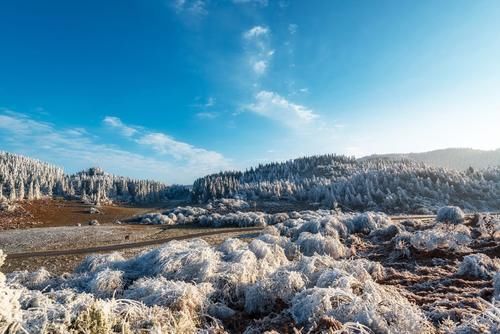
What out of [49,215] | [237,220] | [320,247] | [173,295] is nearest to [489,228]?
[320,247]

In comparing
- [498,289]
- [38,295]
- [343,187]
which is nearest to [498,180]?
[343,187]

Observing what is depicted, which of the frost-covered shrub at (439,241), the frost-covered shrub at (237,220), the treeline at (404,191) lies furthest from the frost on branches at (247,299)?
the treeline at (404,191)

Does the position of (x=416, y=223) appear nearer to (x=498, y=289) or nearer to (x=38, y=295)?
(x=498, y=289)

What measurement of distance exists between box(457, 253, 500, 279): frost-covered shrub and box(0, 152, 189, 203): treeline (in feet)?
386

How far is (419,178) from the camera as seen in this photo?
118 meters

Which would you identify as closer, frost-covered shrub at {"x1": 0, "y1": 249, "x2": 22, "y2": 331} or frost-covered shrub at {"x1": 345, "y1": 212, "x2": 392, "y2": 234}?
frost-covered shrub at {"x1": 0, "y1": 249, "x2": 22, "y2": 331}

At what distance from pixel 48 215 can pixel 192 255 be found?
99.7 metres

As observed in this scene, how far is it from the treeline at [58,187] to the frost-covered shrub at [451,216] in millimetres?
113115

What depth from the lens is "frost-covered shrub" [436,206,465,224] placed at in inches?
1007

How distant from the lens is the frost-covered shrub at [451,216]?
83.9 ft

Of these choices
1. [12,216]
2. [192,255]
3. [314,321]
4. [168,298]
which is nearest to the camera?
[314,321]

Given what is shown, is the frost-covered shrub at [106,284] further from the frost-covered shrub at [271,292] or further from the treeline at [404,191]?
the treeline at [404,191]

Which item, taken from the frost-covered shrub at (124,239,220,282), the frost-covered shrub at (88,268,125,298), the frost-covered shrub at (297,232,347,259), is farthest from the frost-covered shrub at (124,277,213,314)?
the frost-covered shrub at (297,232,347,259)

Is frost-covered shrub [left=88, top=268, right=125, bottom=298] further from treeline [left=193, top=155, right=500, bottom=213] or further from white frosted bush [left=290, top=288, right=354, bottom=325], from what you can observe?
treeline [left=193, top=155, right=500, bottom=213]
